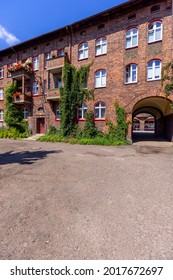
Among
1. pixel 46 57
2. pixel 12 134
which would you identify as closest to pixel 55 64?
pixel 46 57

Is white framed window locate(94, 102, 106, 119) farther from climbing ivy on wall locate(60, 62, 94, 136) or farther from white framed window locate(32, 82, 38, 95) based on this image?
white framed window locate(32, 82, 38, 95)

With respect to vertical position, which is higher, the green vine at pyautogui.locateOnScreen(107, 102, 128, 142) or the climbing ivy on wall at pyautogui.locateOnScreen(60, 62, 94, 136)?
the climbing ivy on wall at pyautogui.locateOnScreen(60, 62, 94, 136)

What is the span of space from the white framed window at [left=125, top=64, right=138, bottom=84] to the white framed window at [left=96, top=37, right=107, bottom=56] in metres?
3.26

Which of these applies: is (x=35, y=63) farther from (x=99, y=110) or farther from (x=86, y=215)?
(x=86, y=215)

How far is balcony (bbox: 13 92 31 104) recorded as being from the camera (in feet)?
60.4

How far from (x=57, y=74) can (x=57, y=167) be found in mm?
15065

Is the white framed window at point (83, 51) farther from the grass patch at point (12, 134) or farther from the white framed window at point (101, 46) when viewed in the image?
the grass patch at point (12, 134)

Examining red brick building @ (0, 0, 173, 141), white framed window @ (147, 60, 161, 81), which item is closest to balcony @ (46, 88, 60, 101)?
red brick building @ (0, 0, 173, 141)

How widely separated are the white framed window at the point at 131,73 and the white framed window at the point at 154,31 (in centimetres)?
250

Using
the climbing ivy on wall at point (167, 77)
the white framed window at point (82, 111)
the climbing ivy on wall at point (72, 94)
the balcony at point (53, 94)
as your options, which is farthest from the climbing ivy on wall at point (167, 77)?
the balcony at point (53, 94)

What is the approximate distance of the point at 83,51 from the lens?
15898 mm

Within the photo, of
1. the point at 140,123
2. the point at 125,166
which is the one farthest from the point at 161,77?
the point at 140,123

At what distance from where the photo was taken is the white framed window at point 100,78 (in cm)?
1490

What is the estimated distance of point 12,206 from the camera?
3355 millimetres
